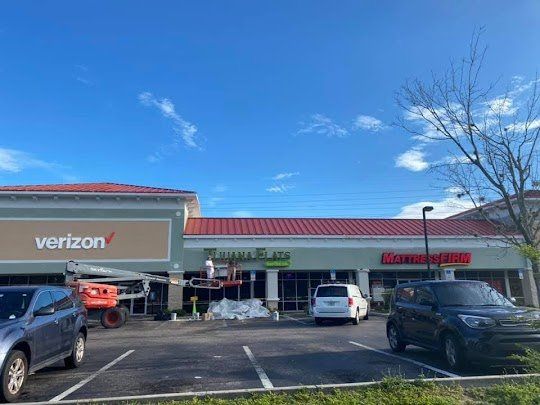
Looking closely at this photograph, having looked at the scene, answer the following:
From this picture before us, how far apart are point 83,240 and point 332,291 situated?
16.8m

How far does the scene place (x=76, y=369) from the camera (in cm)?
902

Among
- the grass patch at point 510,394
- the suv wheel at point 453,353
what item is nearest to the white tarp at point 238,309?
the suv wheel at point 453,353

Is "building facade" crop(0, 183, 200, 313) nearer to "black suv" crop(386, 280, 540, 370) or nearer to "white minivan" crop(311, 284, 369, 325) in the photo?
"white minivan" crop(311, 284, 369, 325)

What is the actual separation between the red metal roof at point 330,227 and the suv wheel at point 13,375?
883 inches

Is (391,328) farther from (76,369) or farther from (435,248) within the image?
(435,248)

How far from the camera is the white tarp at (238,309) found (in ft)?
85.3

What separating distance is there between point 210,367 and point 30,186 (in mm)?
26211

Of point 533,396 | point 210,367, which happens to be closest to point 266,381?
point 210,367

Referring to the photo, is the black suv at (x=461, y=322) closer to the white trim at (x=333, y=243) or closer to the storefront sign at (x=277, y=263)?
the storefront sign at (x=277, y=263)

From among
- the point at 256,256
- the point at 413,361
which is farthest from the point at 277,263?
the point at 413,361

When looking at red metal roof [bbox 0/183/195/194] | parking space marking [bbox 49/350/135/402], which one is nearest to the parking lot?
parking space marking [bbox 49/350/135/402]

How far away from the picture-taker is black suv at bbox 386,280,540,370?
7672 millimetres

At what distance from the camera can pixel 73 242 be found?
27.8 meters

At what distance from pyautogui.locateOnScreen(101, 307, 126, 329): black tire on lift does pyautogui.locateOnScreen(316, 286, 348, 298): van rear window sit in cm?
959
